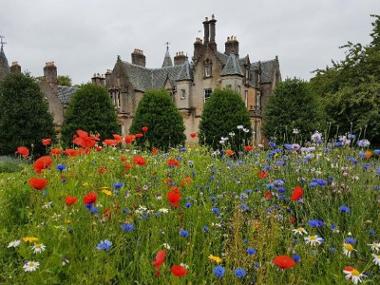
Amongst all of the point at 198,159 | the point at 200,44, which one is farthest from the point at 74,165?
the point at 200,44

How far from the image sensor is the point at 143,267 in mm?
3064

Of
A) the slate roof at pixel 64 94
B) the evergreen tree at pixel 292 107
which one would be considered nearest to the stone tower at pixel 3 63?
the slate roof at pixel 64 94

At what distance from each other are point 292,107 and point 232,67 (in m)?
13.7

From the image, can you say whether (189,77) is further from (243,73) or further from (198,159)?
(198,159)

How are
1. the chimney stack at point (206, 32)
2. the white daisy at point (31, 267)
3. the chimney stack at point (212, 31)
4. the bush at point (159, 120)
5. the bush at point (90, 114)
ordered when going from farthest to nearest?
1. the chimney stack at point (206, 32)
2. the chimney stack at point (212, 31)
3. the bush at point (159, 120)
4. the bush at point (90, 114)
5. the white daisy at point (31, 267)

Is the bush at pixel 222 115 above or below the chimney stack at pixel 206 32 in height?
below

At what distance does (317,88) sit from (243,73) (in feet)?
37.1

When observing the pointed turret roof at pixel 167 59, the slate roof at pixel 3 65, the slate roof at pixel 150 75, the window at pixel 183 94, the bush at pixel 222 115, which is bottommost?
the bush at pixel 222 115

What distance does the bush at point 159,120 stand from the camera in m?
25.8

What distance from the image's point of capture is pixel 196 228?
3.92 metres

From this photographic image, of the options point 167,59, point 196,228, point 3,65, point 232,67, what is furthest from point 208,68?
point 196,228

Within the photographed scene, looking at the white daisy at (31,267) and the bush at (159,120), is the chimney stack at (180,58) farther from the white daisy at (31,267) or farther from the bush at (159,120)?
the white daisy at (31,267)

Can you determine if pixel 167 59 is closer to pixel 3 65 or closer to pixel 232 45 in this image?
pixel 232 45

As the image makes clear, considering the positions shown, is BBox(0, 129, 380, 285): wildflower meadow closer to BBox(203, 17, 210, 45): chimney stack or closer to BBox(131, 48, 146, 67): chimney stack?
BBox(203, 17, 210, 45): chimney stack
